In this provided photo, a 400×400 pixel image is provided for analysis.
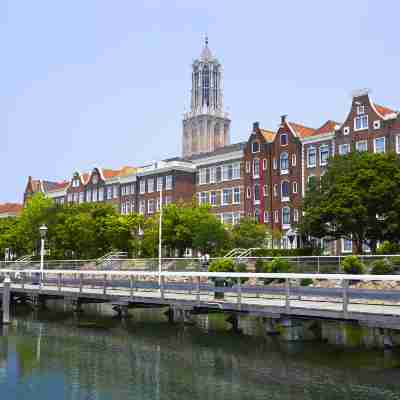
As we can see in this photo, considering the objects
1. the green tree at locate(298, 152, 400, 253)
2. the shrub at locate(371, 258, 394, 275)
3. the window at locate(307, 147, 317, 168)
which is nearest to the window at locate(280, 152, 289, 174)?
the window at locate(307, 147, 317, 168)

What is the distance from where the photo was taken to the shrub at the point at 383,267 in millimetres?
35500

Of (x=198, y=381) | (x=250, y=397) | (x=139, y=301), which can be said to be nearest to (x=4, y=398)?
(x=198, y=381)

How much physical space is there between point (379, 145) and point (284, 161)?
1242cm

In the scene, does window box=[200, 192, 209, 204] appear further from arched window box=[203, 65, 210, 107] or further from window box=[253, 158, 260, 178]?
arched window box=[203, 65, 210, 107]

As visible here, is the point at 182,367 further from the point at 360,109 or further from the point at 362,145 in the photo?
the point at 360,109

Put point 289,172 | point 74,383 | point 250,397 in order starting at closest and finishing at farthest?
point 250,397 < point 74,383 < point 289,172

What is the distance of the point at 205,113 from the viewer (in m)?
138

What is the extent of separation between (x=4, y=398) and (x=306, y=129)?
2219 inches

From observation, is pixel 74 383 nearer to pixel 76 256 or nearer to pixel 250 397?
pixel 250 397

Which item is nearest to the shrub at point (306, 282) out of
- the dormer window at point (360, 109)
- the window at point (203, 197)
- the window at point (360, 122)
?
the window at point (360, 122)

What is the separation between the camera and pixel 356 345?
23.3 meters

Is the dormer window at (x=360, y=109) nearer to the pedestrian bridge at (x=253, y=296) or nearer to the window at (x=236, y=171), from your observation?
the window at (x=236, y=171)

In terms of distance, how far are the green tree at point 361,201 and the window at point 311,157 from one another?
1719cm

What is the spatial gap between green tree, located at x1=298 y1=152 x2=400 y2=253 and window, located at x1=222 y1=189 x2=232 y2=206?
27.4m
